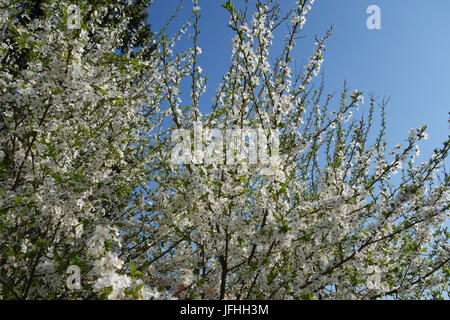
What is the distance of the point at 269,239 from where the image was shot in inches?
133

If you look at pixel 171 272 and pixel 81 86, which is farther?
pixel 171 272

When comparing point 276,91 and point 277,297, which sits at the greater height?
point 276,91

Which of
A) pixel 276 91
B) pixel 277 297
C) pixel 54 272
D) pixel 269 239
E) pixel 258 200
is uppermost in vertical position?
pixel 276 91

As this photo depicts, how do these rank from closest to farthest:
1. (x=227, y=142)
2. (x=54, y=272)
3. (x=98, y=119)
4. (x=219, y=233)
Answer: (x=54, y=272), (x=219, y=233), (x=227, y=142), (x=98, y=119)

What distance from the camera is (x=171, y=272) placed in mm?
5215

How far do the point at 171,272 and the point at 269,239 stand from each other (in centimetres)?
260

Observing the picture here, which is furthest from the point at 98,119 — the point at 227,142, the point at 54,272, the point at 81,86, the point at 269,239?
the point at 269,239

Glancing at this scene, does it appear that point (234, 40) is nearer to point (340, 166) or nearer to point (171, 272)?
point (340, 166)

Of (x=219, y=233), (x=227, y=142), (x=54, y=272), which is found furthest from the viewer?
(x=227, y=142)

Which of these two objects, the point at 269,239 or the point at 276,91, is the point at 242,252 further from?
the point at 276,91

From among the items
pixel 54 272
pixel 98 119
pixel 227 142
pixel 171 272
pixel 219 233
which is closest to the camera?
pixel 54 272

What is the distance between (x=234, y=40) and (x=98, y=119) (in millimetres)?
3291

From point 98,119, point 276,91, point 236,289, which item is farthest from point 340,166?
point 98,119

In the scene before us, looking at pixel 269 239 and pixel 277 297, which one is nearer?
pixel 269 239
